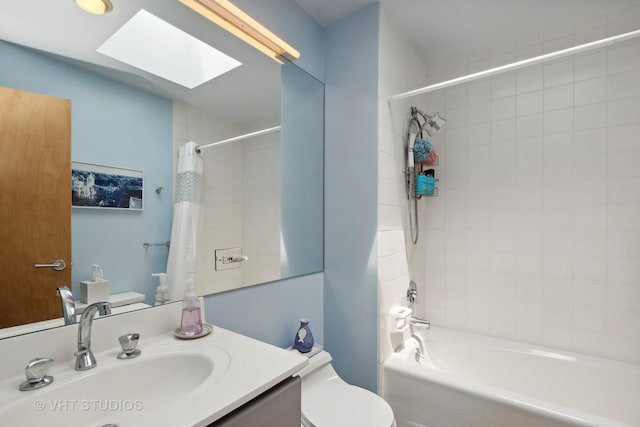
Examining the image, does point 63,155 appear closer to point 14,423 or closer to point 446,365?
point 14,423

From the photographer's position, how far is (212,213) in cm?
132

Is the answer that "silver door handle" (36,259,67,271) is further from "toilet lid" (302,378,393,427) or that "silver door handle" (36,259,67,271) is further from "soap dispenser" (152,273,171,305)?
"toilet lid" (302,378,393,427)

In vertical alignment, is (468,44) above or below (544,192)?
above

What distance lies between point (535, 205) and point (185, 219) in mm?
2125

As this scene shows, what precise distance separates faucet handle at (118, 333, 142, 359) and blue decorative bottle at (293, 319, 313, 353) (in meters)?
0.84

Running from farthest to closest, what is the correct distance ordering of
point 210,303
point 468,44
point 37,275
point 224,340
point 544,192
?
point 468,44 < point 544,192 < point 210,303 < point 224,340 < point 37,275

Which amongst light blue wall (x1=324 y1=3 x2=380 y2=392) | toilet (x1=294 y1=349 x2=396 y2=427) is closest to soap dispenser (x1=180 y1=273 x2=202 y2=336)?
toilet (x1=294 y1=349 x2=396 y2=427)

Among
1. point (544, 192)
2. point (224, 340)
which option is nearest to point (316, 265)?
point (224, 340)

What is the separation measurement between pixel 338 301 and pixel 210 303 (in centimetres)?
83

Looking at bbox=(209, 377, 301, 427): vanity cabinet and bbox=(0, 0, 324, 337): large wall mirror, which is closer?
bbox=(209, 377, 301, 427): vanity cabinet

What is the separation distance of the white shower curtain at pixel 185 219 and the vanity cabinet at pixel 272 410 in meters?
0.57

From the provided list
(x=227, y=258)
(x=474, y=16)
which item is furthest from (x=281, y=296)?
(x=474, y=16)

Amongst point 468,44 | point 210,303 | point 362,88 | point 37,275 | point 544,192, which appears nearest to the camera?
point 37,275

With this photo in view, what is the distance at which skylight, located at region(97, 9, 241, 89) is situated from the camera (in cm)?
101
